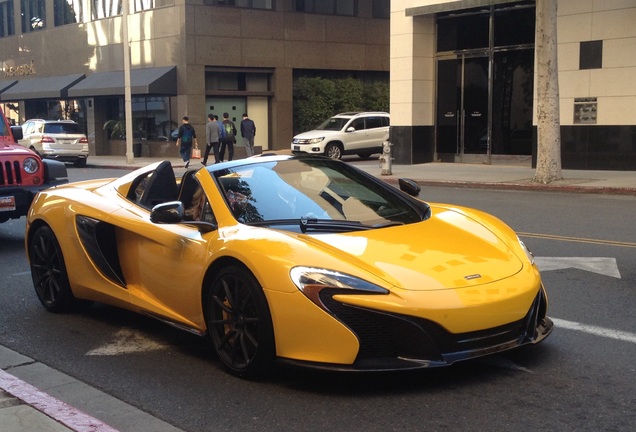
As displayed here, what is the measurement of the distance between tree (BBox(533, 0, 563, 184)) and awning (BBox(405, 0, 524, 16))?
17.4 feet

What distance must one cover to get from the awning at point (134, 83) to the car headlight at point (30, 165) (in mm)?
25473

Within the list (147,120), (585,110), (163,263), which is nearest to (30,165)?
(163,263)

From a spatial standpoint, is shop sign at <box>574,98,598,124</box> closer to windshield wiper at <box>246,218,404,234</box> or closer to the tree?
the tree

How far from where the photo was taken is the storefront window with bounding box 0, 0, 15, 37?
157 ft

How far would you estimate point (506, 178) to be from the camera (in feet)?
63.9

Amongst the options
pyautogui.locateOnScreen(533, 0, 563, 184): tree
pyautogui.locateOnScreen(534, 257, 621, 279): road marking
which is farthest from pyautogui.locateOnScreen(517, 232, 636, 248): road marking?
pyautogui.locateOnScreen(533, 0, 563, 184): tree

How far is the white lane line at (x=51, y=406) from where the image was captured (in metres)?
4.17

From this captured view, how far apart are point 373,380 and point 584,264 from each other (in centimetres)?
403

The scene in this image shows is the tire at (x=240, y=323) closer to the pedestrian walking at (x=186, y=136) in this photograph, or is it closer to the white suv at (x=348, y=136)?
the pedestrian walking at (x=186, y=136)

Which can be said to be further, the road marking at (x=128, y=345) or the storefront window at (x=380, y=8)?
the storefront window at (x=380, y=8)

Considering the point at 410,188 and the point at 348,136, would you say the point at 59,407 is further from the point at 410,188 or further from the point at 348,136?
the point at 348,136

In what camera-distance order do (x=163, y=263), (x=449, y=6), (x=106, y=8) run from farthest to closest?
1. (x=106, y=8)
2. (x=449, y=6)
3. (x=163, y=263)

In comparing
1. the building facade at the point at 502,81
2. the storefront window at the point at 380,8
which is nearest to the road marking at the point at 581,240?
the building facade at the point at 502,81

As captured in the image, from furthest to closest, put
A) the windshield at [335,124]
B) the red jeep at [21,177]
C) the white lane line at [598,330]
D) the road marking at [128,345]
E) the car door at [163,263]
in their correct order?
the windshield at [335,124] → the red jeep at [21,177] → the road marking at [128,345] → the white lane line at [598,330] → the car door at [163,263]
